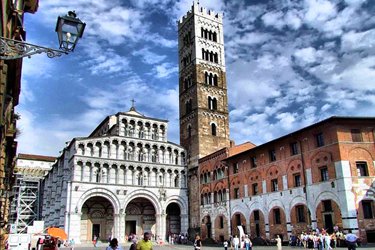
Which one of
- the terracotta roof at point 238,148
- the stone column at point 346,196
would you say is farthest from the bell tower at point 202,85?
the stone column at point 346,196

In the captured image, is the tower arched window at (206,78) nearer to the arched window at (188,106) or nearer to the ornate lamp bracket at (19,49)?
the arched window at (188,106)

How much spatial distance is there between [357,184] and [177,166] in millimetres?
24482

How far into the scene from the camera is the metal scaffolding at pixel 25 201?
58219 mm

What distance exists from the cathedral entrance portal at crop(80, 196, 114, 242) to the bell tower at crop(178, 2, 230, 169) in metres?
11.9

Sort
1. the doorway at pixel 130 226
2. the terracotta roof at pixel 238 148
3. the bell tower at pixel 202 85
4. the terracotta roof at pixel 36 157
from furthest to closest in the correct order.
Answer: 1. the terracotta roof at pixel 36 157
2. the bell tower at pixel 202 85
3. the doorway at pixel 130 226
4. the terracotta roof at pixel 238 148

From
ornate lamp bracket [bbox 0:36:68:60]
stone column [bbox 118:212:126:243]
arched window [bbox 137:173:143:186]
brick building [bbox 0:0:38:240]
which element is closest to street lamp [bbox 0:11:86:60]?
ornate lamp bracket [bbox 0:36:68:60]

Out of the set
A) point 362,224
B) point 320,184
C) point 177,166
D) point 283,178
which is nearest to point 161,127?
point 177,166

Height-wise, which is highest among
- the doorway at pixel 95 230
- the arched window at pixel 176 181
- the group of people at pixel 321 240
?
the arched window at pixel 176 181

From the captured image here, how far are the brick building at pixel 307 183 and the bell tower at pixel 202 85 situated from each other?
8.14m

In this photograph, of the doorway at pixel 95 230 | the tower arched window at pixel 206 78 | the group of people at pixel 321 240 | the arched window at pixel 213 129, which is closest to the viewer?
the group of people at pixel 321 240

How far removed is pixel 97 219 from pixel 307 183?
83.5 ft

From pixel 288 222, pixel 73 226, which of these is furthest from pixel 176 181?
pixel 288 222

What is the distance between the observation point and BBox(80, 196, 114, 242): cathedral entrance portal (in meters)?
41.7

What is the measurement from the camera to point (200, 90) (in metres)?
48.5
